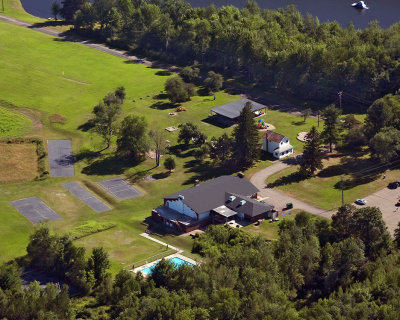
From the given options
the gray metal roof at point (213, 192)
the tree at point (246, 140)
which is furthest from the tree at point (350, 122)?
the gray metal roof at point (213, 192)

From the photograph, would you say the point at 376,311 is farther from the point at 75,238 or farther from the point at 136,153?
the point at 136,153

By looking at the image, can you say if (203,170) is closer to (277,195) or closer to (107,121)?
(277,195)

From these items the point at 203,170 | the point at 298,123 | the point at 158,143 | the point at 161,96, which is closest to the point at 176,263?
the point at 203,170

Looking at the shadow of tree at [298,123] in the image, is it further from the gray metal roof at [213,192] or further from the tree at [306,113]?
the gray metal roof at [213,192]

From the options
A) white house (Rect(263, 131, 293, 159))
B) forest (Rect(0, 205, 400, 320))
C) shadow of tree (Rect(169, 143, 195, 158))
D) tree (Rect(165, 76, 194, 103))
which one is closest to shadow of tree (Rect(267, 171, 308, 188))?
white house (Rect(263, 131, 293, 159))

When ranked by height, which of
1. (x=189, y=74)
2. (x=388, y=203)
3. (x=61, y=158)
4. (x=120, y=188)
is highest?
(x=189, y=74)

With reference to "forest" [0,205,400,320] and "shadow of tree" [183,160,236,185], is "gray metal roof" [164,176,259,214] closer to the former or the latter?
"shadow of tree" [183,160,236,185]

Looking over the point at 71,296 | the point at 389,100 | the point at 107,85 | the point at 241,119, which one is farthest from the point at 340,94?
the point at 71,296
